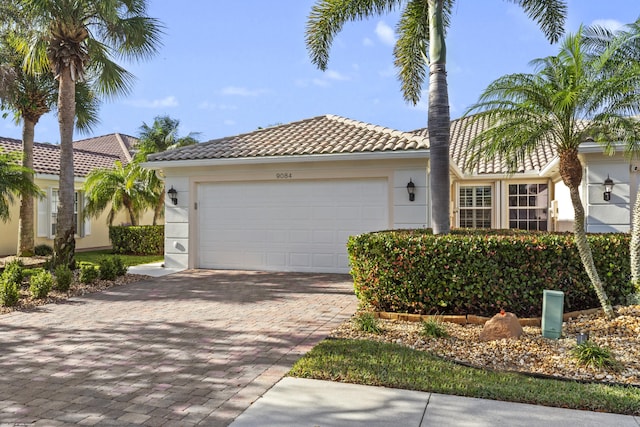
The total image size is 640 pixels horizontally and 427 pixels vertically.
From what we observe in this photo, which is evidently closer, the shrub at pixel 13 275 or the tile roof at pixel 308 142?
the shrub at pixel 13 275

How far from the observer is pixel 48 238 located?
57.8ft

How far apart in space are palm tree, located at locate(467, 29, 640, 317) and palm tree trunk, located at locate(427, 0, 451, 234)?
0.91m

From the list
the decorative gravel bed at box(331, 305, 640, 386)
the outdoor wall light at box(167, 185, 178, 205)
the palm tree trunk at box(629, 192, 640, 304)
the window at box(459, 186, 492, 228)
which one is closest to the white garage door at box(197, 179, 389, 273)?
the outdoor wall light at box(167, 185, 178, 205)

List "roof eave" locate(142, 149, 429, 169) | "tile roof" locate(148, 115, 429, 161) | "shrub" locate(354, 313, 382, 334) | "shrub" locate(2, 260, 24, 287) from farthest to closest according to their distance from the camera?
1. "tile roof" locate(148, 115, 429, 161)
2. "roof eave" locate(142, 149, 429, 169)
3. "shrub" locate(2, 260, 24, 287)
4. "shrub" locate(354, 313, 382, 334)

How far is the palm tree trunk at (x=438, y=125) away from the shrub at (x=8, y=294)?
24.6 feet

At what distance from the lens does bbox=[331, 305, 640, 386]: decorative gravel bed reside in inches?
191

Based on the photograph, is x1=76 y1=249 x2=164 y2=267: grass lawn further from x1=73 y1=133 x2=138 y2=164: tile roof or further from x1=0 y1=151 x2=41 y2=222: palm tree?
x1=73 y1=133 x2=138 y2=164: tile roof

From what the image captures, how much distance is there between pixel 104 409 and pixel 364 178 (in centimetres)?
868

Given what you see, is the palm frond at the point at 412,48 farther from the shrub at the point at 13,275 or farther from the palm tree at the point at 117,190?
the palm tree at the point at 117,190

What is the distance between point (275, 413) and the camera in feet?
12.6

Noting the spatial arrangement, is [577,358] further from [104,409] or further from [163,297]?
[163,297]

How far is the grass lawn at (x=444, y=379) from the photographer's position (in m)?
4.05

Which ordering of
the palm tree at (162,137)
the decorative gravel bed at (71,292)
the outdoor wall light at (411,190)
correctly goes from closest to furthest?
the decorative gravel bed at (71,292), the outdoor wall light at (411,190), the palm tree at (162,137)

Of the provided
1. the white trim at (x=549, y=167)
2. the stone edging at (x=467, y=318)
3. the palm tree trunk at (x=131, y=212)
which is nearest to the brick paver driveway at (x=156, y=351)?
the stone edging at (x=467, y=318)
